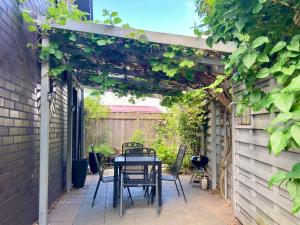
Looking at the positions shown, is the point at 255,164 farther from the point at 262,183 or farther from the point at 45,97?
the point at 45,97

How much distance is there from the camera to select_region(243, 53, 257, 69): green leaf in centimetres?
195

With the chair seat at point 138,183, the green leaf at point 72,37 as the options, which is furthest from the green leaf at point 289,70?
the chair seat at point 138,183

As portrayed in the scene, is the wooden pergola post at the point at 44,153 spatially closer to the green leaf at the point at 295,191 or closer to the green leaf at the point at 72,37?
the green leaf at the point at 72,37

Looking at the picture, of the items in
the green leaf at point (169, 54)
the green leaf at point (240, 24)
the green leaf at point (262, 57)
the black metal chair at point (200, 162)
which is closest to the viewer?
the green leaf at point (262, 57)

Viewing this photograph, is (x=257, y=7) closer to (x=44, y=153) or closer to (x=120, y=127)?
(x=44, y=153)

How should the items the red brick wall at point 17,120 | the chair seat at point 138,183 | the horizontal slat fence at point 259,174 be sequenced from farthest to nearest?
the chair seat at point 138,183 < the red brick wall at point 17,120 < the horizontal slat fence at point 259,174

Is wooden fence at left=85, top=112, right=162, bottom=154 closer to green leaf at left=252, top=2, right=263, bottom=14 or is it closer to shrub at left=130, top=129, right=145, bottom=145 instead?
shrub at left=130, top=129, right=145, bottom=145

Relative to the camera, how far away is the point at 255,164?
3400 millimetres

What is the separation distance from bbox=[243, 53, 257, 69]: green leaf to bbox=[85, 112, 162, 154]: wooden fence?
866 cm

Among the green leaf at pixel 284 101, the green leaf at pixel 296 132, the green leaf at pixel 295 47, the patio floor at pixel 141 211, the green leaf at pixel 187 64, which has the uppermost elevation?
the green leaf at pixel 187 64

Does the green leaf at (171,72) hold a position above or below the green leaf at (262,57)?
above

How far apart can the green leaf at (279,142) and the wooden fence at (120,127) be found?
914cm

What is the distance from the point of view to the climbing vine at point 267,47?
1537 millimetres

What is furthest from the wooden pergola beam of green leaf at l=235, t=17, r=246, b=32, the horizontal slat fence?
green leaf at l=235, t=17, r=246, b=32
